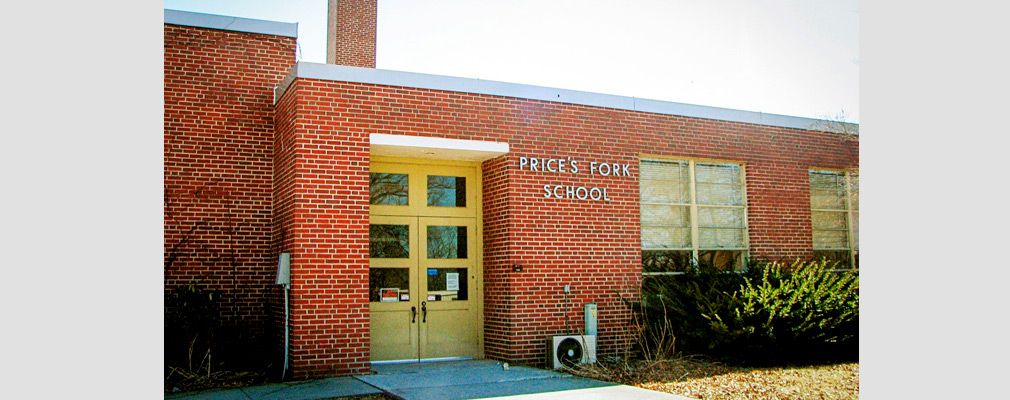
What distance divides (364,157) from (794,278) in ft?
20.7

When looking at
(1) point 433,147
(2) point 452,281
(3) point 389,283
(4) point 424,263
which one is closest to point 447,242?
(4) point 424,263

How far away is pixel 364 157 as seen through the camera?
423 inches

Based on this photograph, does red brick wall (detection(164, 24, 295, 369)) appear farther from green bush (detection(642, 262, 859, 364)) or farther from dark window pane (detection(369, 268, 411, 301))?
green bush (detection(642, 262, 859, 364))

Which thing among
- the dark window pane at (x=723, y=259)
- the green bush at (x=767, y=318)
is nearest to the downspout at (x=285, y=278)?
the green bush at (x=767, y=318)

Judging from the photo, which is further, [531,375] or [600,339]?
[600,339]

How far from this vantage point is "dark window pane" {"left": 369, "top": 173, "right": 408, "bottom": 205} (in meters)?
11.7

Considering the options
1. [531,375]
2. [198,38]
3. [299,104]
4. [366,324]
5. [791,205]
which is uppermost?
[198,38]

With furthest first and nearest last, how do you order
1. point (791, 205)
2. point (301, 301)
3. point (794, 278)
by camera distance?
point (791, 205), point (794, 278), point (301, 301)

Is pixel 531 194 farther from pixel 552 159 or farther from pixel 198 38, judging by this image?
pixel 198 38

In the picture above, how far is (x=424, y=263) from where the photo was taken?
39.1 ft

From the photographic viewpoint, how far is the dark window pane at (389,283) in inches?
456

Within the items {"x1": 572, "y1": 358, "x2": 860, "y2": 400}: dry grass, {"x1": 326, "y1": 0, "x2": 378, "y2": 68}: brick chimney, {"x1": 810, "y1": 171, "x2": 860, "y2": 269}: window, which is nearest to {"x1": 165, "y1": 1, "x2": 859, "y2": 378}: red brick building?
{"x1": 572, "y1": 358, "x2": 860, "y2": 400}: dry grass

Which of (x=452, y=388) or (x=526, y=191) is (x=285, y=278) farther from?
(x=526, y=191)

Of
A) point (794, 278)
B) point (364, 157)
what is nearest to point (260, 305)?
point (364, 157)
